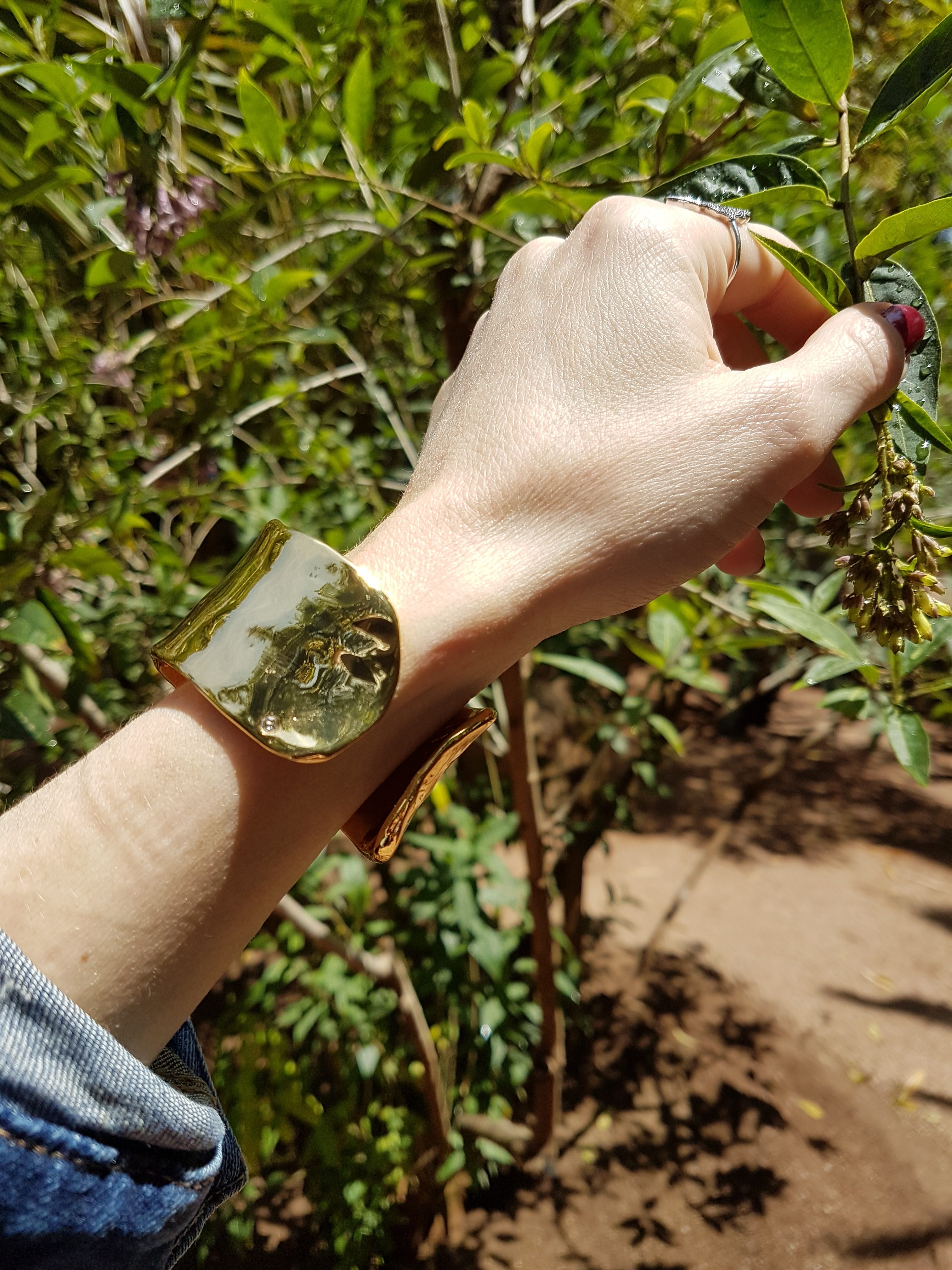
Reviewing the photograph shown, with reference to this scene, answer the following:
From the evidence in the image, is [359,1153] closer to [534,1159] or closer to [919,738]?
[534,1159]

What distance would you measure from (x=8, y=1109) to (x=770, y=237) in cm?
106

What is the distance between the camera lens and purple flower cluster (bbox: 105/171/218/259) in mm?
1100

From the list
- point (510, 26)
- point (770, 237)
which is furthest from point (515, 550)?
point (510, 26)

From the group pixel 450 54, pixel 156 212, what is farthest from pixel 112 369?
pixel 450 54

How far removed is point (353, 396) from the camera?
2189 millimetres

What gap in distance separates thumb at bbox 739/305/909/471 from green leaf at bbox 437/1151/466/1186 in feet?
7.77

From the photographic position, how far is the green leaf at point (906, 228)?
59 cm

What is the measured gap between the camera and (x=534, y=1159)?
256cm

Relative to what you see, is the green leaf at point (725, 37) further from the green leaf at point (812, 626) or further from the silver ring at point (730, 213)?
the green leaf at point (812, 626)

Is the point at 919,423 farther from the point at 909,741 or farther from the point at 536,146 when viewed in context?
the point at 536,146

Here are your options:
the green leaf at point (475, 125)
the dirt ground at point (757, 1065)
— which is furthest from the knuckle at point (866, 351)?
the dirt ground at point (757, 1065)

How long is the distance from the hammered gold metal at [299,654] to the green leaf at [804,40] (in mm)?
598

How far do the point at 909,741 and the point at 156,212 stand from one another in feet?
4.47

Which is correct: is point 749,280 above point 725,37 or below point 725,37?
below
